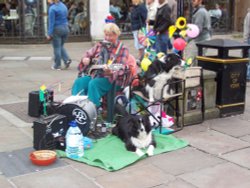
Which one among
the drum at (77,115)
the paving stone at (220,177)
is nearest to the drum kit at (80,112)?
the drum at (77,115)

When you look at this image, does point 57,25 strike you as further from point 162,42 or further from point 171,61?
point 171,61

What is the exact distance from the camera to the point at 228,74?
667cm

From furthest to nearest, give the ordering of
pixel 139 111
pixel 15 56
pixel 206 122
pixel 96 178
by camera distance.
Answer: pixel 15 56, pixel 206 122, pixel 139 111, pixel 96 178

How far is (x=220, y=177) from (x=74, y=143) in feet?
5.28

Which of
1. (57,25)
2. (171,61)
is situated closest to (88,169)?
(171,61)

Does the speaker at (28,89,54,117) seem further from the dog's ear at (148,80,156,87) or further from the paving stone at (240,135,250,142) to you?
the paving stone at (240,135,250,142)

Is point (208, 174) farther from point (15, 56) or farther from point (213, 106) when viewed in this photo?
point (15, 56)

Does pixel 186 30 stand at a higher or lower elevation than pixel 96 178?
higher

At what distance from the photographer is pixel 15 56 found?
1294 cm

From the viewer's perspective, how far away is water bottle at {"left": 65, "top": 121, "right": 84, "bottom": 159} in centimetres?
505

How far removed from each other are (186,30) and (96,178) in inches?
127

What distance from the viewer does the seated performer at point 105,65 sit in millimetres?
6094

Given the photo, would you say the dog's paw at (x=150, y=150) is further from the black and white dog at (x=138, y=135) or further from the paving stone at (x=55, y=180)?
the paving stone at (x=55, y=180)

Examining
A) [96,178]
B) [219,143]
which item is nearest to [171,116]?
[219,143]
